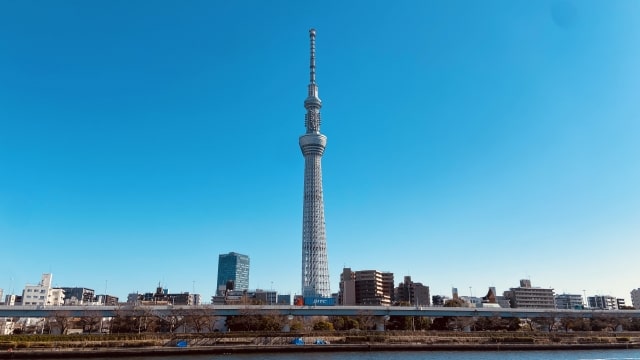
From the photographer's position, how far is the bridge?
202 feet

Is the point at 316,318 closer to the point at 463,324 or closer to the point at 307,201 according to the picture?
A: the point at 463,324

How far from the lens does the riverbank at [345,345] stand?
46.2 m

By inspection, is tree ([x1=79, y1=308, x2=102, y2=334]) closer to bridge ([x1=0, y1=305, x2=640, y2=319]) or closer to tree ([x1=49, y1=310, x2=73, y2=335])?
bridge ([x1=0, y1=305, x2=640, y2=319])

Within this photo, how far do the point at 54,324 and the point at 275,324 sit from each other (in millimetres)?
27525

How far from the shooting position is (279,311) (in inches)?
2655

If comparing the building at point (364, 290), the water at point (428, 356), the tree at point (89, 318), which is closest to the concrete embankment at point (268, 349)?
the water at point (428, 356)

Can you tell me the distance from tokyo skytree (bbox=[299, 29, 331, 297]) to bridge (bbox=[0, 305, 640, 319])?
151 ft

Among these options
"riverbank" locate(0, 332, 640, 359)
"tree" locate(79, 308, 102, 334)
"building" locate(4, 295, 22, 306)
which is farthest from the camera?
"building" locate(4, 295, 22, 306)

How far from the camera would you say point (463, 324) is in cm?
7562

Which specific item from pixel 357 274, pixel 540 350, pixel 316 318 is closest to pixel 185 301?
pixel 357 274

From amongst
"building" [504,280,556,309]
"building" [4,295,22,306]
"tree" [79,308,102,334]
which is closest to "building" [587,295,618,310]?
"building" [504,280,556,309]

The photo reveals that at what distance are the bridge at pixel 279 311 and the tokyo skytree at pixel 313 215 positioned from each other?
151 ft

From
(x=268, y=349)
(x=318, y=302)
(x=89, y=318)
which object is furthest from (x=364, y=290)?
(x=268, y=349)

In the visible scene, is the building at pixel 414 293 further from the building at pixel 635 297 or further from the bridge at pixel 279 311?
the building at pixel 635 297
